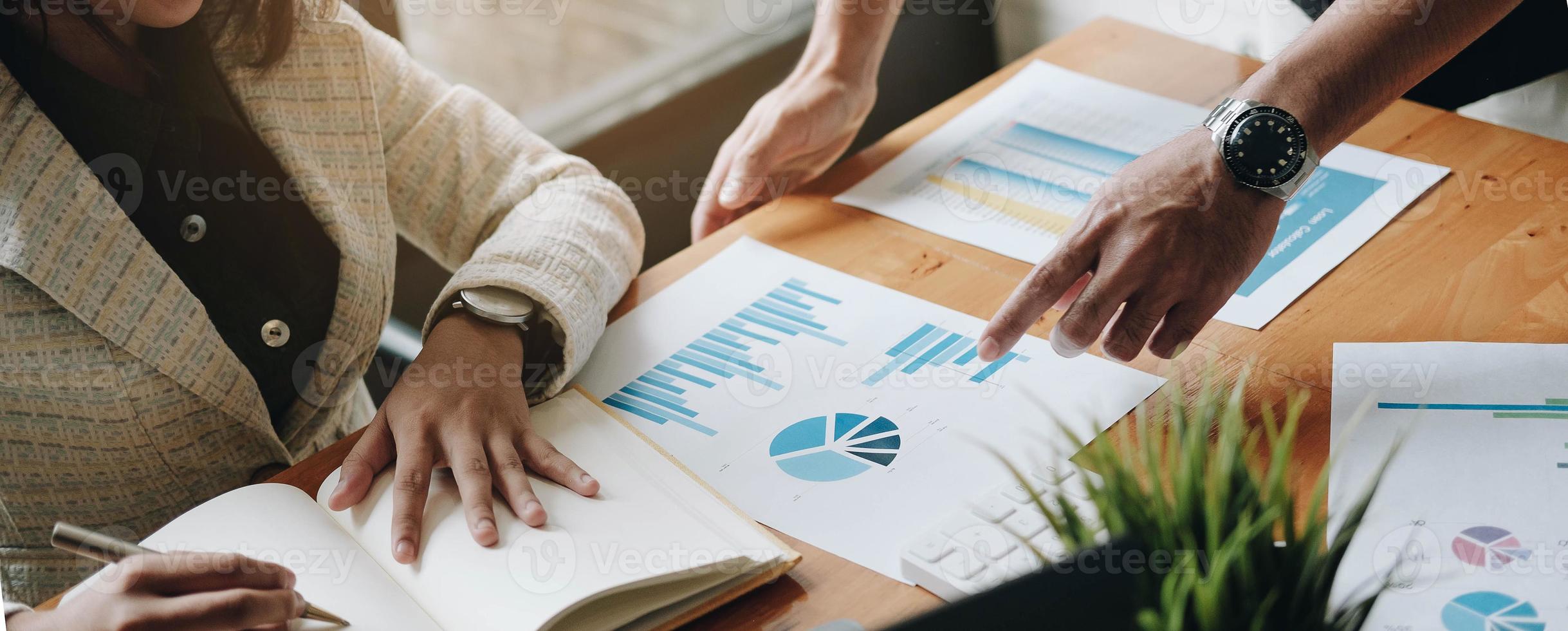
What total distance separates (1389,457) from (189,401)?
95cm

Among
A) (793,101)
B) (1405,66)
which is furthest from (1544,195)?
(793,101)

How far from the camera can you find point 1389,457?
580 millimetres

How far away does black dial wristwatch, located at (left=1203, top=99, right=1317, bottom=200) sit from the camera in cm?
90

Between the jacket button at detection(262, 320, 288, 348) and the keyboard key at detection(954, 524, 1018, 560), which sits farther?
the jacket button at detection(262, 320, 288, 348)

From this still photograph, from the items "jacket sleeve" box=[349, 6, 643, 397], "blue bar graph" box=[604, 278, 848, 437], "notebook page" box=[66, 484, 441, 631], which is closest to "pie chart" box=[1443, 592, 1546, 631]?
"blue bar graph" box=[604, 278, 848, 437]

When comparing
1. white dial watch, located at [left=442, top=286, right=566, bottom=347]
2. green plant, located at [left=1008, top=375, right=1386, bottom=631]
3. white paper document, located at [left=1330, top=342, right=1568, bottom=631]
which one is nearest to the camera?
green plant, located at [left=1008, top=375, right=1386, bottom=631]

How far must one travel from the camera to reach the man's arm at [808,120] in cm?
129

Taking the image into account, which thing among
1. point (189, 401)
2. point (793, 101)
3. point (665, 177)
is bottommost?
point (189, 401)

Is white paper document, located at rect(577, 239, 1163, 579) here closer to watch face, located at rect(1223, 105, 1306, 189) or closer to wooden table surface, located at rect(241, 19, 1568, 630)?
wooden table surface, located at rect(241, 19, 1568, 630)

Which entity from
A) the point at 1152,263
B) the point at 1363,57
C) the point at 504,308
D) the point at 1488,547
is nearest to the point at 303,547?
the point at 504,308

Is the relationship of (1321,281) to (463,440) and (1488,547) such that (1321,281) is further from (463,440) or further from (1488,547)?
(463,440)

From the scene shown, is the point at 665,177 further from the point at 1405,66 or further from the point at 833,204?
the point at 1405,66

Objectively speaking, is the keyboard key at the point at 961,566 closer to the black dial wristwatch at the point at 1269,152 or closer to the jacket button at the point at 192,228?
the black dial wristwatch at the point at 1269,152

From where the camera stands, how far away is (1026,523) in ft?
2.49
